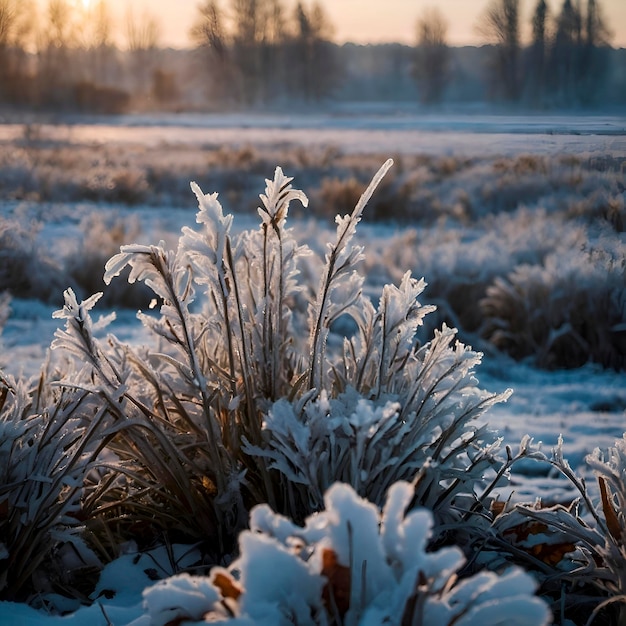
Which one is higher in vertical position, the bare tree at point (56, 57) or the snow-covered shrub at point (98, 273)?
the bare tree at point (56, 57)

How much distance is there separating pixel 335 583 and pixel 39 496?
750 mm

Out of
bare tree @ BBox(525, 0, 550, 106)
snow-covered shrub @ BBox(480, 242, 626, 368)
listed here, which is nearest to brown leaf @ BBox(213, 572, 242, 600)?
snow-covered shrub @ BBox(480, 242, 626, 368)

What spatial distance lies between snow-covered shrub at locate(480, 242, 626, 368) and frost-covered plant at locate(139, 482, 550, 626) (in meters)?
3.10

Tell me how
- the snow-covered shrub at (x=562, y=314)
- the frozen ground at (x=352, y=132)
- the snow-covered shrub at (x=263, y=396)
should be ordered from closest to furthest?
the snow-covered shrub at (x=263, y=396), the frozen ground at (x=352, y=132), the snow-covered shrub at (x=562, y=314)

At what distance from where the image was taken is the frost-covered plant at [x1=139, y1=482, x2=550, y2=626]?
0.85 metres

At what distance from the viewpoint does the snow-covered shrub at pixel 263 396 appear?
1.40 m

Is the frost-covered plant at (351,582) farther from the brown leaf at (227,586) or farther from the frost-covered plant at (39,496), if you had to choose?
the frost-covered plant at (39,496)

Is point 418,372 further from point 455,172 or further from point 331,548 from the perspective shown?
point 455,172

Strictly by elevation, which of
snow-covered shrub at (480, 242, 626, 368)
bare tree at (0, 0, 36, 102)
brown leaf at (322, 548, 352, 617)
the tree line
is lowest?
snow-covered shrub at (480, 242, 626, 368)

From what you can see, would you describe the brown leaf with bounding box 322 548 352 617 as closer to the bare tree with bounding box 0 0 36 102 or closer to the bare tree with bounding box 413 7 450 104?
the bare tree with bounding box 0 0 36 102

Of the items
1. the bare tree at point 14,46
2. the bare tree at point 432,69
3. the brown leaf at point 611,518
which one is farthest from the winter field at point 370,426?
the bare tree at point 432,69

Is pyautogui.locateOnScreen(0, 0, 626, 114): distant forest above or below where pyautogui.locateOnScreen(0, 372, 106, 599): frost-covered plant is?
above

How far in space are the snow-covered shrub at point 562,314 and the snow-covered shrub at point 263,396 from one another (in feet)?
7.95

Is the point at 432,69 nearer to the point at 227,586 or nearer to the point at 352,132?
the point at 352,132
